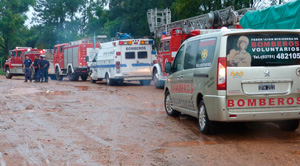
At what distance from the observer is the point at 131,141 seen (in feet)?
25.8

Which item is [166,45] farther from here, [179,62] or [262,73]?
[262,73]

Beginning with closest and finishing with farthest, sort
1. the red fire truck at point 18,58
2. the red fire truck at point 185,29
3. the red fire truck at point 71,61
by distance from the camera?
1. the red fire truck at point 185,29
2. the red fire truck at point 71,61
3. the red fire truck at point 18,58

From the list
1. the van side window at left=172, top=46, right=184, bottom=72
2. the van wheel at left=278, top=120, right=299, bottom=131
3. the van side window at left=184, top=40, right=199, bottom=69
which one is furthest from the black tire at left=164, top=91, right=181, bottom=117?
the van wheel at left=278, top=120, right=299, bottom=131

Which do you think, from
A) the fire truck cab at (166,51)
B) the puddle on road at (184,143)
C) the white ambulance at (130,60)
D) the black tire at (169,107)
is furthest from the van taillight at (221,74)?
the white ambulance at (130,60)

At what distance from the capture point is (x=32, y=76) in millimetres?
31344

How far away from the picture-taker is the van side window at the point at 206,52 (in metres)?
8.05

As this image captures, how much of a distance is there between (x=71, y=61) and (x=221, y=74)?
24702 mm

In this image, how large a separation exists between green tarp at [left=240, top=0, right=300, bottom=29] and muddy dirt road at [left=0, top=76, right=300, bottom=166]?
2.92m

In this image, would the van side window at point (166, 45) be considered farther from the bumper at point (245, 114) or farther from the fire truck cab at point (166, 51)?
the bumper at point (245, 114)

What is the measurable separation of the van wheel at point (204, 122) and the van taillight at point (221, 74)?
2.72ft

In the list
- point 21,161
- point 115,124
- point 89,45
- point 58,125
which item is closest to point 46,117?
point 58,125

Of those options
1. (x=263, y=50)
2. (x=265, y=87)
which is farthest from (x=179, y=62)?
(x=265, y=87)

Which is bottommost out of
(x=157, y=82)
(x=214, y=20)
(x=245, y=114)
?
(x=245, y=114)

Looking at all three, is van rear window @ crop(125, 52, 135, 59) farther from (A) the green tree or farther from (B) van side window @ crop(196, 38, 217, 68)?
(A) the green tree
